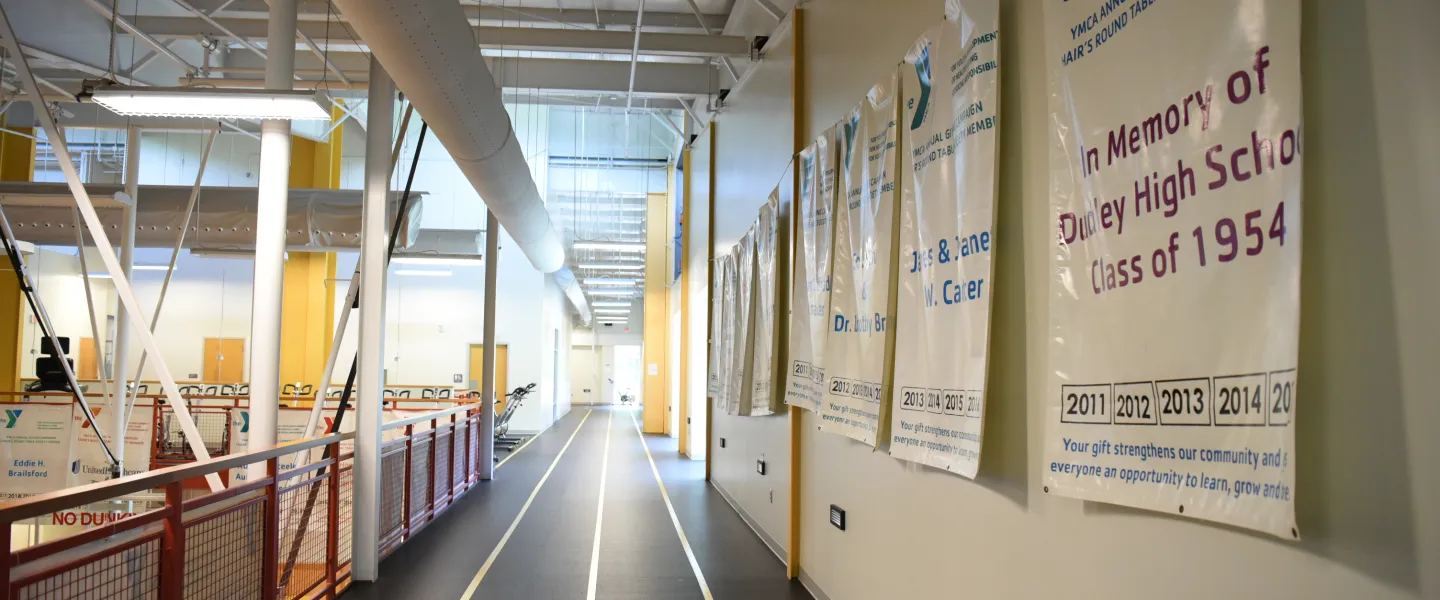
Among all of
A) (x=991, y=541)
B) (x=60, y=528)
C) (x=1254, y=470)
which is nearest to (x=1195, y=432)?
(x=1254, y=470)

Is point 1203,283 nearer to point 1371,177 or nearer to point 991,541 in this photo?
point 1371,177

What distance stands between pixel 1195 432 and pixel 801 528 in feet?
13.4

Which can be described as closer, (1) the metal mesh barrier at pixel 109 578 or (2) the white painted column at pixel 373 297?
(1) the metal mesh barrier at pixel 109 578

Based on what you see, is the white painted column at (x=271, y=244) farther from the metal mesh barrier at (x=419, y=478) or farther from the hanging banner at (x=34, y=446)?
the hanging banner at (x=34, y=446)

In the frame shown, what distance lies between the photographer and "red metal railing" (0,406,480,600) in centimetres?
258

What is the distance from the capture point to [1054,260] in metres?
2.14

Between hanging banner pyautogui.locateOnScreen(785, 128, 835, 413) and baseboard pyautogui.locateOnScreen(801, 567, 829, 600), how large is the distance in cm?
117

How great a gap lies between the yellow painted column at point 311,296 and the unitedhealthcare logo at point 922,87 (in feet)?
49.0

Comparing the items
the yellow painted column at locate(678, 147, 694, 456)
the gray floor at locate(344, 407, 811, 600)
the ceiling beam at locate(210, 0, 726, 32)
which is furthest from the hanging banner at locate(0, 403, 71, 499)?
the yellow painted column at locate(678, 147, 694, 456)

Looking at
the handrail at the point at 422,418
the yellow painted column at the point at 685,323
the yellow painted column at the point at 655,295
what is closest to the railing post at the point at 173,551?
the handrail at the point at 422,418

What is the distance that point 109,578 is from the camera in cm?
284

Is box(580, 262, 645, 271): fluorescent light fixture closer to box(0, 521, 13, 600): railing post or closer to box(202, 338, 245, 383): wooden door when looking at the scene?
box(202, 338, 245, 383): wooden door

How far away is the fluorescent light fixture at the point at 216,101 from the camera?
14.2ft

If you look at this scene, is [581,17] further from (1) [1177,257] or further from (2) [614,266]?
(2) [614,266]
